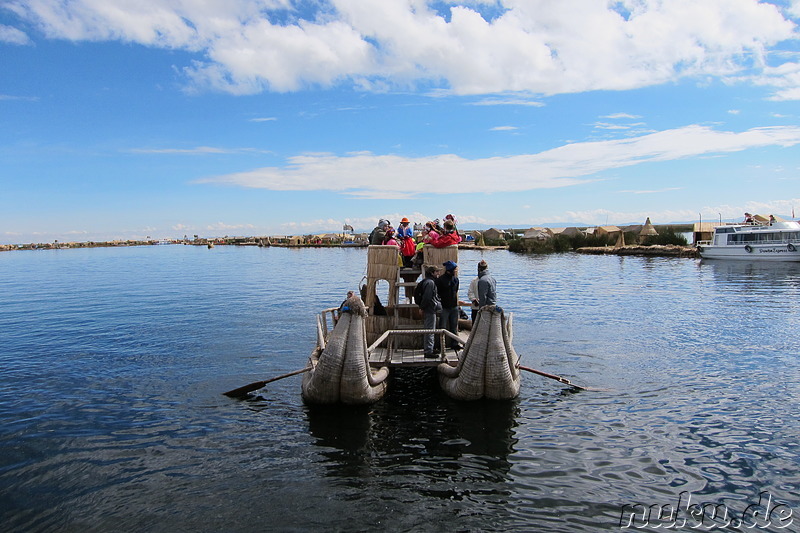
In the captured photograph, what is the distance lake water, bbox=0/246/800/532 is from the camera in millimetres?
7465

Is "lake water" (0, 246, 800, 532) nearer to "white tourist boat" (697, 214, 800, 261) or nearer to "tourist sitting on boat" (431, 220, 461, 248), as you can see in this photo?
"tourist sitting on boat" (431, 220, 461, 248)

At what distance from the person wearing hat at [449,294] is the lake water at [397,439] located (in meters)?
1.90

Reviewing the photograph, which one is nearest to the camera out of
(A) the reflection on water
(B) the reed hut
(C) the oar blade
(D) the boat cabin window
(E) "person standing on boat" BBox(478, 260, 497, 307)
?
(A) the reflection on water

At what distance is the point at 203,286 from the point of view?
41.9m

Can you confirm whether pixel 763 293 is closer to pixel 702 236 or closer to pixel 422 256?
pixel 422 256

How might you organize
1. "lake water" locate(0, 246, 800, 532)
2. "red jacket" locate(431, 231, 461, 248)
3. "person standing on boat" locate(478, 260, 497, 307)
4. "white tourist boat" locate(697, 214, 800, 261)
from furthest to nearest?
"white tourist boat" locate(697, 214, 800, 261) → "red jacket" locate(431, 231, 461, 248) → "person standing on boat" locate(478, 260, 497, 307) → "lake water" locate(0, 246, 800, 532)

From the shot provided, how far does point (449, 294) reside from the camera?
40.8 feet

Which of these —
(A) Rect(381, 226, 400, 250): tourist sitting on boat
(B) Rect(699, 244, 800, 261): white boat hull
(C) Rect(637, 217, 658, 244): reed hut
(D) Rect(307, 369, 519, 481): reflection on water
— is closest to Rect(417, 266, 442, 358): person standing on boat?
(D) Rect(307, 369, 519, 481): reflection on water

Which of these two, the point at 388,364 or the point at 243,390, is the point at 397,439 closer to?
the point at 388,364

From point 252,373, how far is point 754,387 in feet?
47.7

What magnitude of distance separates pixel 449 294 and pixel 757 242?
62.8m

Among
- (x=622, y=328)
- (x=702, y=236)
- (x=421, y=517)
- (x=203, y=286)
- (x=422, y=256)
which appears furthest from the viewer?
(x=702, y=236)

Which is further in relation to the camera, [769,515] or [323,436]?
[323,436]

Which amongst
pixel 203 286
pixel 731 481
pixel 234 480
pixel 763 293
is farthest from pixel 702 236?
pixel 234 480
